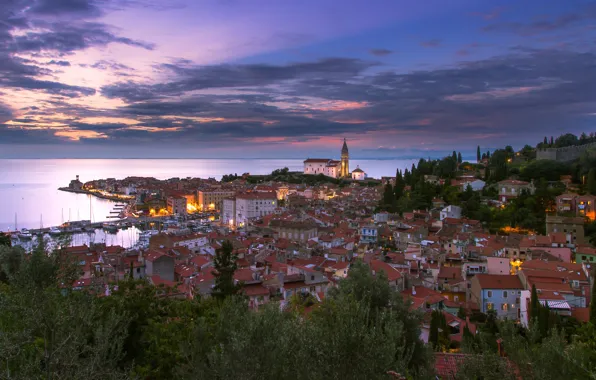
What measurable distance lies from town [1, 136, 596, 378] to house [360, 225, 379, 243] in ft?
0.28

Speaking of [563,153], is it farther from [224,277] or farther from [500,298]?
[224,277]

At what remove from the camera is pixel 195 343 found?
4.80 metres

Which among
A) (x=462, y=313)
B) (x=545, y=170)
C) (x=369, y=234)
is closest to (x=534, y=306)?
(x=462, y=313)

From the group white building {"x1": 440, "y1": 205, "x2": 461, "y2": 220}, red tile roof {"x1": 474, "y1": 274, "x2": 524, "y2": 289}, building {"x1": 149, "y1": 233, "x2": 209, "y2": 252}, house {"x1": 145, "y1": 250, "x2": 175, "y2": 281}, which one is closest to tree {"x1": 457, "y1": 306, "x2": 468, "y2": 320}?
red tile roof {"x1": 474, "y1": 274, "x2": 524, "y2": 289}

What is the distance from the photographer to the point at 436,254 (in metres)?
18.9

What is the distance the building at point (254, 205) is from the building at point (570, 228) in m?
27.8

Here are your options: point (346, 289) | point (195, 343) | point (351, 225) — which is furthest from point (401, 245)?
point (195, 343)

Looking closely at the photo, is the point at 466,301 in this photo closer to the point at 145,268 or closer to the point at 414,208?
the point at 145,268

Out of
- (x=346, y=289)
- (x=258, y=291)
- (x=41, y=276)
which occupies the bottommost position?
(x=258, y=291)

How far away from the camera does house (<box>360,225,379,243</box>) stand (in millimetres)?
23984

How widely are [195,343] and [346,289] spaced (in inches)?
133

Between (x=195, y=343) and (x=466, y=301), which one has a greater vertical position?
(x=195, y=343)

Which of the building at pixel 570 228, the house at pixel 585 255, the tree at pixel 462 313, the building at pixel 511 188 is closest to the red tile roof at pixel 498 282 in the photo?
the tree at pixel 462 313

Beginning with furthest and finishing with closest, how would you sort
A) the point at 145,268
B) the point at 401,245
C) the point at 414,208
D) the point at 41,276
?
the point at 414,208 < the point at 401,245 < the point at 145,268 < the point at 41,276
